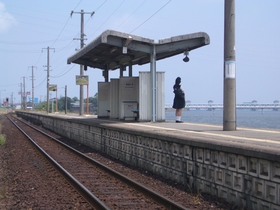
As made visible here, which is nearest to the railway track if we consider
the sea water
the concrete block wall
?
the concrete block wall

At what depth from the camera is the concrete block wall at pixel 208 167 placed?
716cm

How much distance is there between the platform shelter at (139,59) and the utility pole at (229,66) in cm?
577

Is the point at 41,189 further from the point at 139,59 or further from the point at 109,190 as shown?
the point at 139,59

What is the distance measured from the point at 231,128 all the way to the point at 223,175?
424cm

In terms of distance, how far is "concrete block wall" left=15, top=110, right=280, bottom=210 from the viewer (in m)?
7.16

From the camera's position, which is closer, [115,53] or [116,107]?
[115,53]

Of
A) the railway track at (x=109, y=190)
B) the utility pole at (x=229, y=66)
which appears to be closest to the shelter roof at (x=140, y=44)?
the railway track at (x=109, y=190)

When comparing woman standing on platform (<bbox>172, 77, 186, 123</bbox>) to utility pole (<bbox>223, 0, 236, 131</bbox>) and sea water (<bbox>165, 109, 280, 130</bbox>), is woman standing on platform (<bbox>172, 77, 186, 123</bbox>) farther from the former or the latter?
utility pole (<bbox>223, 0, 236, 131</bbox>)

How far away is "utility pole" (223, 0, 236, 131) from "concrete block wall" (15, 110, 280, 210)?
2375 mm

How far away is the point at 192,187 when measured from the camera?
975 cm

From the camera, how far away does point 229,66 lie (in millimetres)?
12344

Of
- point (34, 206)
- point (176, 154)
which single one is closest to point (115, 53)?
point (176, 154)

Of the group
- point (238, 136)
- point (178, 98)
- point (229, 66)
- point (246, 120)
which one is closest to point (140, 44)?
point (178, 98)

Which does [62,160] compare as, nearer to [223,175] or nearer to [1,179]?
[1,179]
